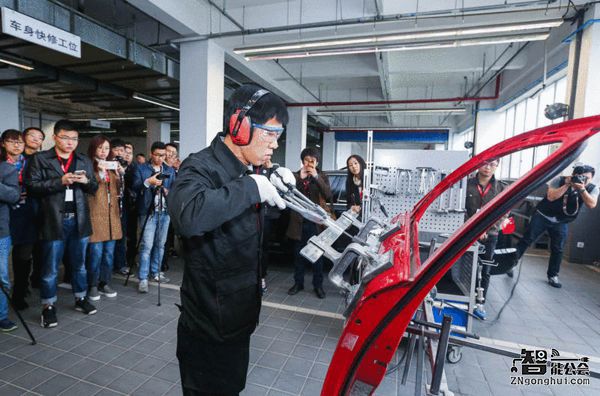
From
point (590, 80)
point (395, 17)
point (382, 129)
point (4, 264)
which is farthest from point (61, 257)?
point (382, 129)

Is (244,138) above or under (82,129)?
under

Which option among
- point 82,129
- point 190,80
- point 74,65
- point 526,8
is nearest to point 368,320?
point 526,8

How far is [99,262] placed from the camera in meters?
3.09

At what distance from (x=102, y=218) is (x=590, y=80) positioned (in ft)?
21.6

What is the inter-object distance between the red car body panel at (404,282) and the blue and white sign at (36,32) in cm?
439

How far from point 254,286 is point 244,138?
0.53 meters

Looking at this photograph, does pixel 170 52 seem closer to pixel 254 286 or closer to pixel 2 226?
pixel 2 226

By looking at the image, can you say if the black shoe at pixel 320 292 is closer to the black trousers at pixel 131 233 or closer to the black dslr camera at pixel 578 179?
the black trousers at pixel 131 233

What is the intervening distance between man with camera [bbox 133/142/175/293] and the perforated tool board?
7.29ft

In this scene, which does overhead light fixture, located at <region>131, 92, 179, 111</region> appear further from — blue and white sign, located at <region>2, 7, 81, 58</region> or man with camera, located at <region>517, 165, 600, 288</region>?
man with camera, located at <region>517, 165, 600, 288</region>

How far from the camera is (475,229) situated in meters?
0.76

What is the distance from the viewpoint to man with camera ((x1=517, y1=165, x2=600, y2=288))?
12.0 feet

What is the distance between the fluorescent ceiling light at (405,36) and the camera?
4027mm

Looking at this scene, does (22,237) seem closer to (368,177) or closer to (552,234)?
(368,177)
